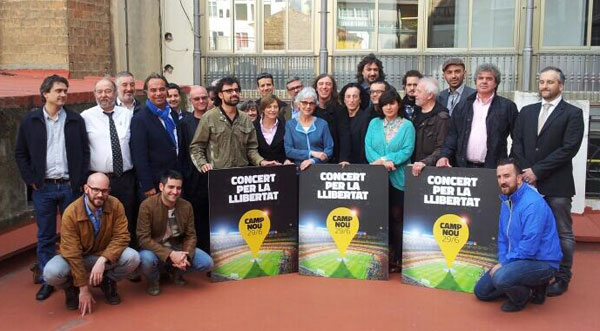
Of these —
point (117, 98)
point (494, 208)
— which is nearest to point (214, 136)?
point (117, 98)

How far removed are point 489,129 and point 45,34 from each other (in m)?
8.86

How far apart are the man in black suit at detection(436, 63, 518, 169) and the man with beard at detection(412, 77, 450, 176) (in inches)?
2.7

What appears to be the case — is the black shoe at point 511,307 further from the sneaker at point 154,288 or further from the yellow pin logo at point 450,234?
the sneaker at point 154,288

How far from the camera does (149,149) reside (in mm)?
5270

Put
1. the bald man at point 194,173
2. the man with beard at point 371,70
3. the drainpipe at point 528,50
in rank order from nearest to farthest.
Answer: the bald man at point 194,173, the man with beard at point 371,70, the drainpipe at point 528,50

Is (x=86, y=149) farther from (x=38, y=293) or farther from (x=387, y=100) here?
(x=387, y=100)

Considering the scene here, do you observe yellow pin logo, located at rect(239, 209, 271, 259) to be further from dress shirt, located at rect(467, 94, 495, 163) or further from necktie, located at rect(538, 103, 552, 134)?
necktie, located at rect(538, 103, 552, 134)

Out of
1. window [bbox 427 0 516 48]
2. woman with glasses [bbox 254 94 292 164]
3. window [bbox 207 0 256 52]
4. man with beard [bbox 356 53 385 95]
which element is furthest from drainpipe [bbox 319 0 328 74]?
woman with glasses [bbox 254 94 292 164]

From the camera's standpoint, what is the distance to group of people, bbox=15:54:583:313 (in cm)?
459

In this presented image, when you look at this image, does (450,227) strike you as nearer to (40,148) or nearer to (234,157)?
(234,157)

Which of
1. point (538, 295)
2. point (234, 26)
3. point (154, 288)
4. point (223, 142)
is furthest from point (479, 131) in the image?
point (234, 26)

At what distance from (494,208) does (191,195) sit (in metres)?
2.77

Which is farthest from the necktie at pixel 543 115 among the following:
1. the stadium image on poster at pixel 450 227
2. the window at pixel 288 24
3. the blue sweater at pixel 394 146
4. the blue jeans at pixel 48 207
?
the window at pixel 288 24

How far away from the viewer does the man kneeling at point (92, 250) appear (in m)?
4.54
